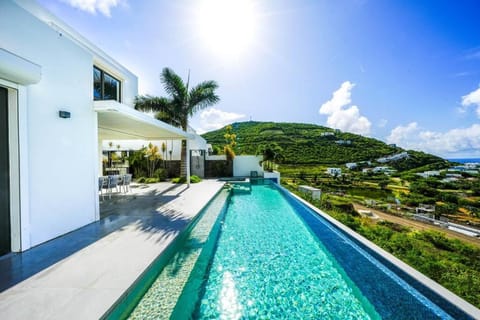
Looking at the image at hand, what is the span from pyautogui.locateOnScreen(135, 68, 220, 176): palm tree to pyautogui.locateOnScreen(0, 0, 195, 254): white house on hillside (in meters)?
7.30

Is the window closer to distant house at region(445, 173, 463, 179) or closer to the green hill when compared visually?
the green hill

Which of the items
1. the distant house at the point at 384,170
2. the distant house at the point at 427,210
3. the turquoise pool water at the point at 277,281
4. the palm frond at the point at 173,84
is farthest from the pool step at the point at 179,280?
the distant house at the point at 384,170

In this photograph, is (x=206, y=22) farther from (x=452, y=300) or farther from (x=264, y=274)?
(x=452, y=300)

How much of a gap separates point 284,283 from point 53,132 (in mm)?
5073

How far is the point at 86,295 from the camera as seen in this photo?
7.59 ft

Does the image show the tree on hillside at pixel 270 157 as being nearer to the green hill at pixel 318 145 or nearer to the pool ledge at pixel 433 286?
the green hill at pixel 318 145

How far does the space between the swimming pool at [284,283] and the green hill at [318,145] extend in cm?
2632

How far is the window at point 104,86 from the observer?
278 inches

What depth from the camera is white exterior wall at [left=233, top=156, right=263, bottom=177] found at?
18.7 m

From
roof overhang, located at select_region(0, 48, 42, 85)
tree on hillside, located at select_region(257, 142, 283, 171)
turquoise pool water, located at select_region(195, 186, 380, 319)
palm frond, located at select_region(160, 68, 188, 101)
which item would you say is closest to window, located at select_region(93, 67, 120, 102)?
palm frond, located at select_region(160, 68, 188, 101)

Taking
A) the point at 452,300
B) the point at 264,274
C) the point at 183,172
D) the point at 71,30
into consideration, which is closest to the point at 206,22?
the point at 71,30

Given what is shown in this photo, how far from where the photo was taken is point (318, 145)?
35.3 meters

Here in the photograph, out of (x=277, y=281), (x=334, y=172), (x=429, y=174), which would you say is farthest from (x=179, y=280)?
(x=429, y=174)

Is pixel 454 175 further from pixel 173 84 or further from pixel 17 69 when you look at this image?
pixel 17 69
